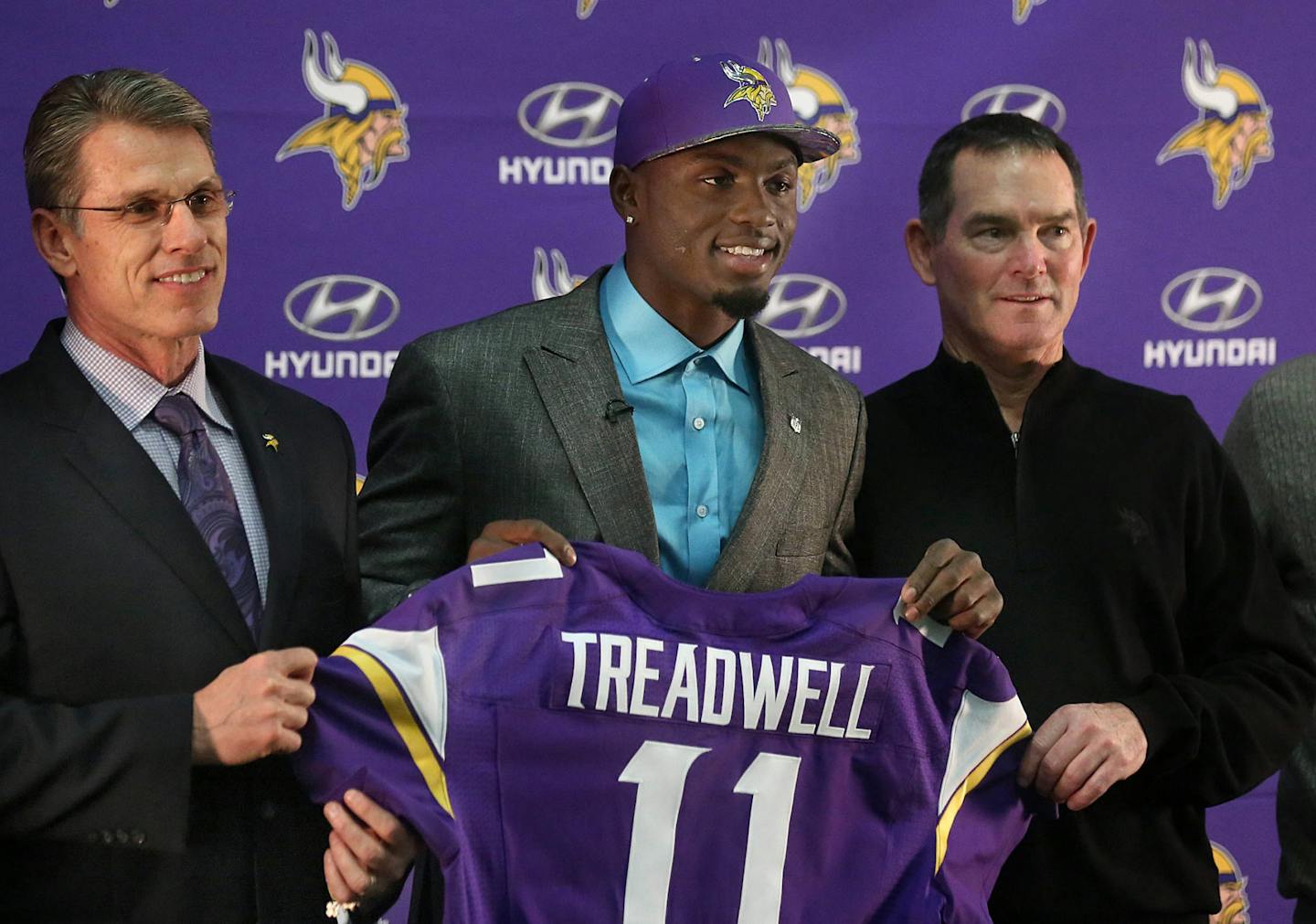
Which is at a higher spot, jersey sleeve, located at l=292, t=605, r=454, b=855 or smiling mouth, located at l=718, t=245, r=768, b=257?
smiling mouth, located at l=718, t=245, r=768, b=257

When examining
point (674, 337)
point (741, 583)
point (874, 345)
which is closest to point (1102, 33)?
point (874, 345)

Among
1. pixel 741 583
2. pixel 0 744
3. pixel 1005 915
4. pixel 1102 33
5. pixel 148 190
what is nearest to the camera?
pixel 0 744

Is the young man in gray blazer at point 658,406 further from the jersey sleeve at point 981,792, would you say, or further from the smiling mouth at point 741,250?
the jersey sleeve at point 981,792

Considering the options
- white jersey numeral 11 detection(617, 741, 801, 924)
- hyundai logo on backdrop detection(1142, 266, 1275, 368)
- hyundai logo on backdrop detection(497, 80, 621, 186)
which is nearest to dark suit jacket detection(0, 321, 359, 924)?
white jersey numeral 11 detection(617, 741, 801, 924)

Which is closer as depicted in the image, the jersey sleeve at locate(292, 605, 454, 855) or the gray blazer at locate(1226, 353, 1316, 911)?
the jersey sleeve at locate(292, 605, 454, 855)

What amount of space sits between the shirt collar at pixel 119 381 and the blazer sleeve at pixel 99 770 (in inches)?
10.7

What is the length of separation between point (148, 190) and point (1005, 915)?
1229 mm

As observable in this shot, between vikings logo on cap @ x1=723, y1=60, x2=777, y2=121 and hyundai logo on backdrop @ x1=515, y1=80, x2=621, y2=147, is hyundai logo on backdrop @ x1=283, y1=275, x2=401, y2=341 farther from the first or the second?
vikings logo on cap @ x1=723, y1=60, x2=777, y2=121

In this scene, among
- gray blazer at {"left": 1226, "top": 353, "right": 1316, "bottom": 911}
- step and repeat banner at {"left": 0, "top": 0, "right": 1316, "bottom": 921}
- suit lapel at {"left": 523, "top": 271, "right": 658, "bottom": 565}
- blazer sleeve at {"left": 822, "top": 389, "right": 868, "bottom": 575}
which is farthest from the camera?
step and repeat banner at {"left": 0, "top": 0, "right": 1316, "bottom": 921}

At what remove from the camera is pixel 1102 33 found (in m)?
2.79

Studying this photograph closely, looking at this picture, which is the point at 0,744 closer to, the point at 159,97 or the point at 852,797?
the point at 159,97

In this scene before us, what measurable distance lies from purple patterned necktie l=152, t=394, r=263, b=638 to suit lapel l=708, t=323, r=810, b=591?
1.58ft

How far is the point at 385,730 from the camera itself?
1.46 meters

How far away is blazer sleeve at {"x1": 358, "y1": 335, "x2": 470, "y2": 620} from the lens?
5.72ft
